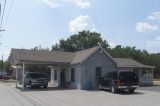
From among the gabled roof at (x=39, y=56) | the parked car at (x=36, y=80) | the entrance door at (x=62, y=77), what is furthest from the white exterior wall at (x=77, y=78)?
the entrance door at (x=62, y=77)

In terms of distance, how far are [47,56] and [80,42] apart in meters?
49.6

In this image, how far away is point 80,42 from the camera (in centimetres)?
9081

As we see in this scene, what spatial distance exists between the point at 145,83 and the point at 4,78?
34.1 metres

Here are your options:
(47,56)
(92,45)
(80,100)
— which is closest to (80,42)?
(92,45)

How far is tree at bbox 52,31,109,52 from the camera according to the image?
3553 inches

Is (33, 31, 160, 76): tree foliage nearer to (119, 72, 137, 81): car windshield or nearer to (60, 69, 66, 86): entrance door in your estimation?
(60, 69, 66, 86): entrance door

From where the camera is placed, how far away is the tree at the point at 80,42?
3553 inches

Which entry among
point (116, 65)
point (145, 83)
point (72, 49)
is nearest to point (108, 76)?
point (116, 65)

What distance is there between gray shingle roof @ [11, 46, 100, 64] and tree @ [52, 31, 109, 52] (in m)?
46.1

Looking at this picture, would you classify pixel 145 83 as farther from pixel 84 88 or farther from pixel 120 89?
pixel 120 89

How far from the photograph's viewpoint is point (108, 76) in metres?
33.3

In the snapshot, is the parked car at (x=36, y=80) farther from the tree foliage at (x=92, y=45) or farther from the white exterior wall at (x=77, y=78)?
the tree foliage at (x=92, y=45)

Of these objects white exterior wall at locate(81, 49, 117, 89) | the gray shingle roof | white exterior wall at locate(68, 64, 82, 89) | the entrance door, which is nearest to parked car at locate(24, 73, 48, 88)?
the gray shingle roof

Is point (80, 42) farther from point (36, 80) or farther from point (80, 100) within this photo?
point (80, 100)
